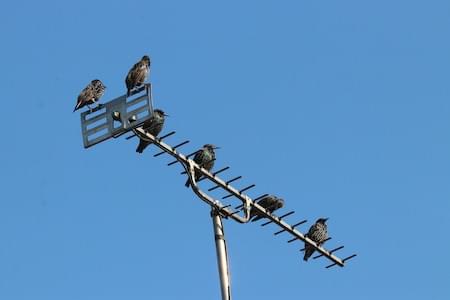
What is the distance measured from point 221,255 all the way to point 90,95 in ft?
13.9

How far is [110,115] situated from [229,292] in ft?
8.46

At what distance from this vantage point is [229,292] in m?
13.4

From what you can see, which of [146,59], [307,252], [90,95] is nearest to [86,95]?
[90,95]

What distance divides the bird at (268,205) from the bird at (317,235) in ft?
2.44

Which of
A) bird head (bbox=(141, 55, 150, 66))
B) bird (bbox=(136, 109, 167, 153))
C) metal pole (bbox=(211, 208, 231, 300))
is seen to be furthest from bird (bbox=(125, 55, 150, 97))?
metal pole (bbox=(211, 208, 231, 300))

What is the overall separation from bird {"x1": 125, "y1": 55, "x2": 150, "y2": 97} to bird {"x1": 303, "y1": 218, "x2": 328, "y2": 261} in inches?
138

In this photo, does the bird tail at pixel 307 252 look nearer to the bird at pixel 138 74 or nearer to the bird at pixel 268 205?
the bird at pixel 268 205

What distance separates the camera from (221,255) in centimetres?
1377

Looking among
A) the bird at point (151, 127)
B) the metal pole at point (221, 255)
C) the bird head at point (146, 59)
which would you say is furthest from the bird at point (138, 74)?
the metal pole at point (221, 255)

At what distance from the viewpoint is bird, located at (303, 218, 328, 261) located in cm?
1636

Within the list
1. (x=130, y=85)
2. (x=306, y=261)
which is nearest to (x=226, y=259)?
(x=306, y=261)

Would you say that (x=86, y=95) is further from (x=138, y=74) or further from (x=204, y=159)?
(x=204, y=159)

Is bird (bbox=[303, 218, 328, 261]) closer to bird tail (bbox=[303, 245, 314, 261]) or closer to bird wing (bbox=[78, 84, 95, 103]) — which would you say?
bird tail (bbox=[303, 245, 314, 261])

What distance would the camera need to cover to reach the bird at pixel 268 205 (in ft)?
49.2
